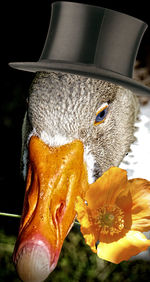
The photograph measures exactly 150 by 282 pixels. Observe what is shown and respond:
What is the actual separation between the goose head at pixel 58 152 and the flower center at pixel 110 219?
0.34 feet

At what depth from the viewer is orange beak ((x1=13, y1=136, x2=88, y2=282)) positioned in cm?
66

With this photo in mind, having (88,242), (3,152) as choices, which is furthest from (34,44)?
(88,242)

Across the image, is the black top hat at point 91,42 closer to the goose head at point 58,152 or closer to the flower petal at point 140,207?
the goose head at point 58,152

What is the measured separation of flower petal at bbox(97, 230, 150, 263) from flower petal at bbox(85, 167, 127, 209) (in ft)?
0.27

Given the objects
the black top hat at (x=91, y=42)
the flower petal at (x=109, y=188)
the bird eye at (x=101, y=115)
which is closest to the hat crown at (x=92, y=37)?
the black top hat at (x=91, y=42)

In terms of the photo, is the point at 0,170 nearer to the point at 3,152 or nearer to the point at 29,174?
the point at 3,152

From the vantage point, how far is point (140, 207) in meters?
0.75

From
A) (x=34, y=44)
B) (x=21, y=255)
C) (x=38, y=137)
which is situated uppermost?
(x=34, y=44)

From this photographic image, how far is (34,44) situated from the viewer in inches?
62.5

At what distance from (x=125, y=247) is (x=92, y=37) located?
1.61 ft

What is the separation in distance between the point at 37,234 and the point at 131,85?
454 mm

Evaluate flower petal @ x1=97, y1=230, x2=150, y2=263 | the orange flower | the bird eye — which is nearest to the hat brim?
the bird eye

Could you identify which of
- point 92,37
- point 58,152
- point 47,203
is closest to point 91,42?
point 92,37

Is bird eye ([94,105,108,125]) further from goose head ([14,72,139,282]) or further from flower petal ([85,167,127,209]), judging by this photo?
flower petal ([85,167,127,209])
